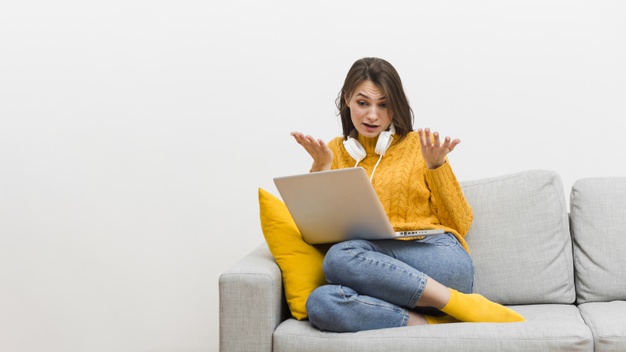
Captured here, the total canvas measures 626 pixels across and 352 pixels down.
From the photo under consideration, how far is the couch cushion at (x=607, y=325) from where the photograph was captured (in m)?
2.13

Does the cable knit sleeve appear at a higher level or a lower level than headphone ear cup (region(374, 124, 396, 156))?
lower

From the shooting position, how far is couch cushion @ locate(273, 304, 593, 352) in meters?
2.12

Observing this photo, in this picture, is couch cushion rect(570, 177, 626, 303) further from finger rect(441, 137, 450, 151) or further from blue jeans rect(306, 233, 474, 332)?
finger rect(441, 137, 450, 151)

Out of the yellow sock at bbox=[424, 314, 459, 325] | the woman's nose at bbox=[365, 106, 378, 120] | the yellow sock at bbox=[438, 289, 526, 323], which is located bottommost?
the yellow sock at bbox=[424, 314, 459, 325]

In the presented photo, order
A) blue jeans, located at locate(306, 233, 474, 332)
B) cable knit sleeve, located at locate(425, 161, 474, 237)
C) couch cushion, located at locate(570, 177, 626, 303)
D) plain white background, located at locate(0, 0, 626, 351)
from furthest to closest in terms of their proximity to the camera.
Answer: plain white background, located at locate(0, 0, 626, 351)
couch cushion, located at locate(570, 177, 626, 303)
cable knit sleeve, located at locate(425, 161, 474, 237)
blue jeans, located at locate(306, 233, 474, 332)

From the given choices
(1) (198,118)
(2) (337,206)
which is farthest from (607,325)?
(1) (198,118)

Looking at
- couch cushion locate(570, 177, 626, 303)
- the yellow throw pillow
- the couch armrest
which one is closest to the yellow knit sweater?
the yellow throw pillow

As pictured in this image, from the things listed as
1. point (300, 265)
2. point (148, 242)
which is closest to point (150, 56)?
point (148, 242)

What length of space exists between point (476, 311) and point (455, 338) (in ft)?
0.54

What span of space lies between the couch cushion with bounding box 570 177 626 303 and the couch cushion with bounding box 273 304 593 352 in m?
0.38

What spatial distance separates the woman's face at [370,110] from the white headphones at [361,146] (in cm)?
3

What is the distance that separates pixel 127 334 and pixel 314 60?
1.36m

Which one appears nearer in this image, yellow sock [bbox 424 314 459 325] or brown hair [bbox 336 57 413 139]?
yellow sock [bbox 424 314 459 325]

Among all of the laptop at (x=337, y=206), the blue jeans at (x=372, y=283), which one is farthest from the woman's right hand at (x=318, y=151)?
the blue jeans at (x=372, y=283)
